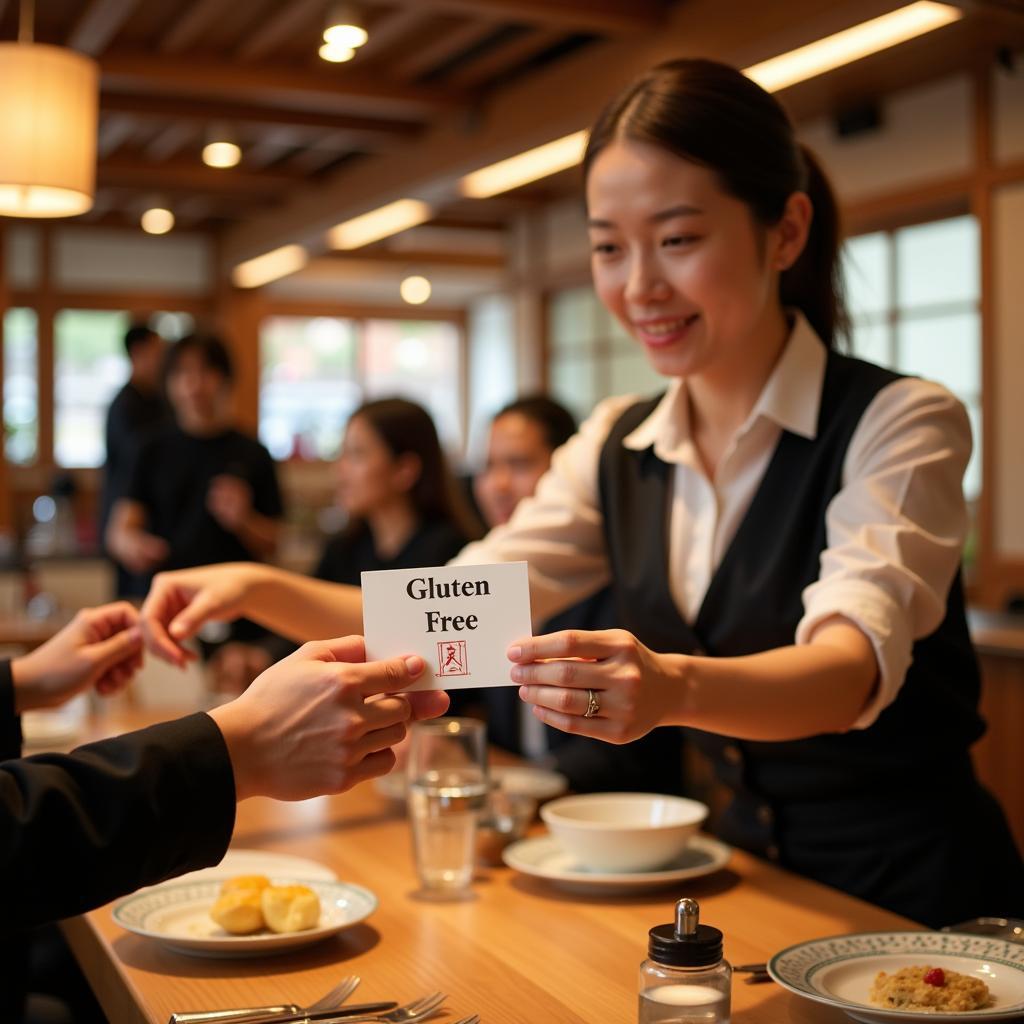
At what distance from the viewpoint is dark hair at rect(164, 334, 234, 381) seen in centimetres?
466

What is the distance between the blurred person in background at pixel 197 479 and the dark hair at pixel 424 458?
1338 mm

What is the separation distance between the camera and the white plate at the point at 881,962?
43.1 inches

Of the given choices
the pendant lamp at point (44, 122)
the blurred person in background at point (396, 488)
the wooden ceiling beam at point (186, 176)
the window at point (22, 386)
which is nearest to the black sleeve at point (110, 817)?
the pendant lamp at point (44, 122)

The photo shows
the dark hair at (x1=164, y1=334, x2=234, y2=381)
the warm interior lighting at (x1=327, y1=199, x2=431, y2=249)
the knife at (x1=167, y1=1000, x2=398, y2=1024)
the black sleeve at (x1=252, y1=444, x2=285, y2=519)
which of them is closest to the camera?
the knife at (x1=167, y1=1000, x2=398, y2=1024)

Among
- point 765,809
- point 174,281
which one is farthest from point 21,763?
point 174,281

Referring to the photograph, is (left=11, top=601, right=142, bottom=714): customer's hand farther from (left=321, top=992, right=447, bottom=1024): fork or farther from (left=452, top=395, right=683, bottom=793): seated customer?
(left=452, top=395, right=683, bottom=793): seated customer

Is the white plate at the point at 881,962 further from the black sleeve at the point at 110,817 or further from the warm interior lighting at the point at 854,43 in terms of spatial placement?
the warm interior lighting at the point at 854,43

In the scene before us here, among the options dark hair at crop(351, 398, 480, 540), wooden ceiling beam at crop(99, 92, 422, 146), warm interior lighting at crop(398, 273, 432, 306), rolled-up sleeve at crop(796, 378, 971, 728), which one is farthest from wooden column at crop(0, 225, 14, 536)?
rolled-up sleeve at crop(796, 378, 971, 728)

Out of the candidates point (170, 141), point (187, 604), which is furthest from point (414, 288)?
point (187, 604)

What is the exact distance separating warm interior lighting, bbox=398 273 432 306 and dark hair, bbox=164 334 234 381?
5923 mm

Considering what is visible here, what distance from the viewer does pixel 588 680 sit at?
1104mm

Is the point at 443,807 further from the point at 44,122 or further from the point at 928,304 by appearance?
the point at 928,304

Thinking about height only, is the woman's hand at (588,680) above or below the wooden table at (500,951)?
above

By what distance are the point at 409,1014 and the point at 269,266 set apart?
816 cm
